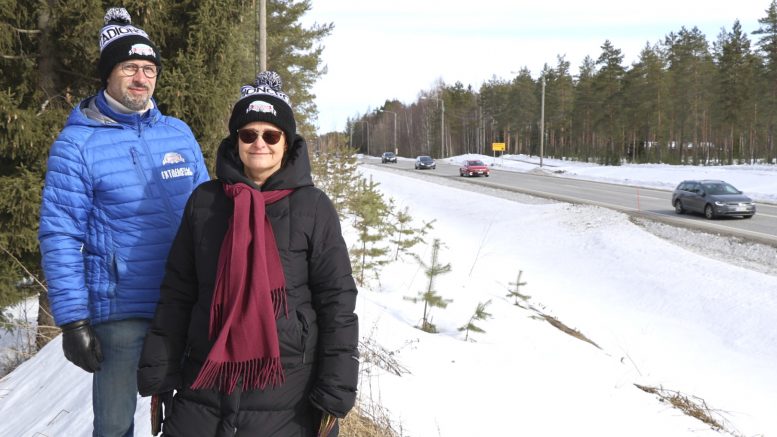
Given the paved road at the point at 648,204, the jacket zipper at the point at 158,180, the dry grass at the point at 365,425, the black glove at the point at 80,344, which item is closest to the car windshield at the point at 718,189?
the paved road at the point at 648,204

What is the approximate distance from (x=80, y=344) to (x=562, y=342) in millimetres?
6227

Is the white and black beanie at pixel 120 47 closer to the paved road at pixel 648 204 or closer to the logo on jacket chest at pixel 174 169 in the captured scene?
the logo on jacket chest at pixel 174 169

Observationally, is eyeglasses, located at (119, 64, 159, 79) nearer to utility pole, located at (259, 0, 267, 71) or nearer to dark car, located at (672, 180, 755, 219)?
utility pole, located at (259, 0, 267, 71)

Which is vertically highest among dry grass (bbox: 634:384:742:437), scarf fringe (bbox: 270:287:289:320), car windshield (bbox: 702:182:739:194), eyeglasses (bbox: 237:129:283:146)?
eyeglasses (bbox: 237:129:283:146)

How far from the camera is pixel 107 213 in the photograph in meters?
2.30

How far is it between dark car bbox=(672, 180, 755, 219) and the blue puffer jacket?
1914 centimetres

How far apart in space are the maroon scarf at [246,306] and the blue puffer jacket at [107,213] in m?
0.58

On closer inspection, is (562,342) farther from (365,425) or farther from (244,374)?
(244,374)

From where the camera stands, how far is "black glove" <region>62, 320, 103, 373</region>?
2.17 m

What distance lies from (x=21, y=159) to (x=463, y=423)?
4924mm

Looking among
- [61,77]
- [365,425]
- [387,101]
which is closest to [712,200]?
[365,425]

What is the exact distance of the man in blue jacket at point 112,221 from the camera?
2.19 metres

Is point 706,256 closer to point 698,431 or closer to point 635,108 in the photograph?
point 698,431

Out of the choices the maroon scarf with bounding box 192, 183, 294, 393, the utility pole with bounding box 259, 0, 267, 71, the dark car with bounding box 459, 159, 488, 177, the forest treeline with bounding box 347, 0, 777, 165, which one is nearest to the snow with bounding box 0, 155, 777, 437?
the maroon scarf with bounding box 192, 183, 294, 393
